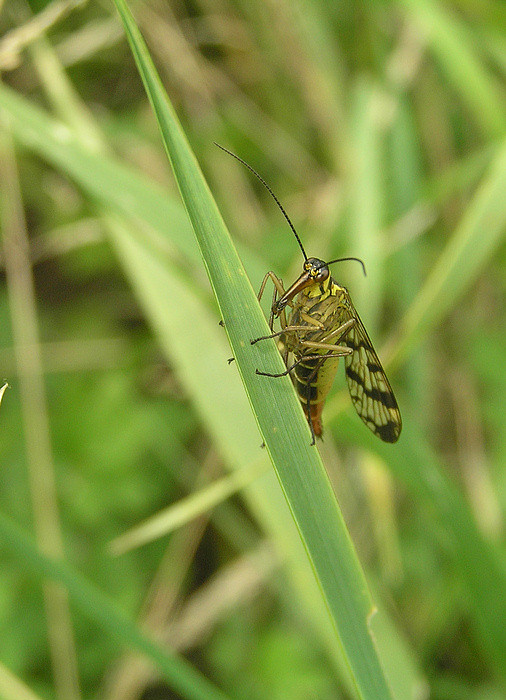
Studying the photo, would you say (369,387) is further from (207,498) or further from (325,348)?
(207,498)

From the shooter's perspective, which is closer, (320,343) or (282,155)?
(320,343)

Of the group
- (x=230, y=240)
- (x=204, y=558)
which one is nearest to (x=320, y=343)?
(x=230, y=240)

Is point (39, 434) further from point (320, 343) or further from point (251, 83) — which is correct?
point (251, 83)

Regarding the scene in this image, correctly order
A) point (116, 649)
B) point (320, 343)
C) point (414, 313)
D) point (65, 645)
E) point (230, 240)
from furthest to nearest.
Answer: point (116, 649), point (65, 645), point (414, 313), point (320, 343), point (230, 240)

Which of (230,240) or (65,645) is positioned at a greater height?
A: (230,240)

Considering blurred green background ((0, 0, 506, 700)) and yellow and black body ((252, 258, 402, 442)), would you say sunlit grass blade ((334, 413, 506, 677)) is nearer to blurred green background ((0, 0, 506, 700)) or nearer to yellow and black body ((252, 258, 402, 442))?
blurred green background ((0, 0, 506, 700))

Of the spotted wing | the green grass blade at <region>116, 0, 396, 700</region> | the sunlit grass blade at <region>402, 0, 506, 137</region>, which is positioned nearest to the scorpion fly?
the spotted wing
